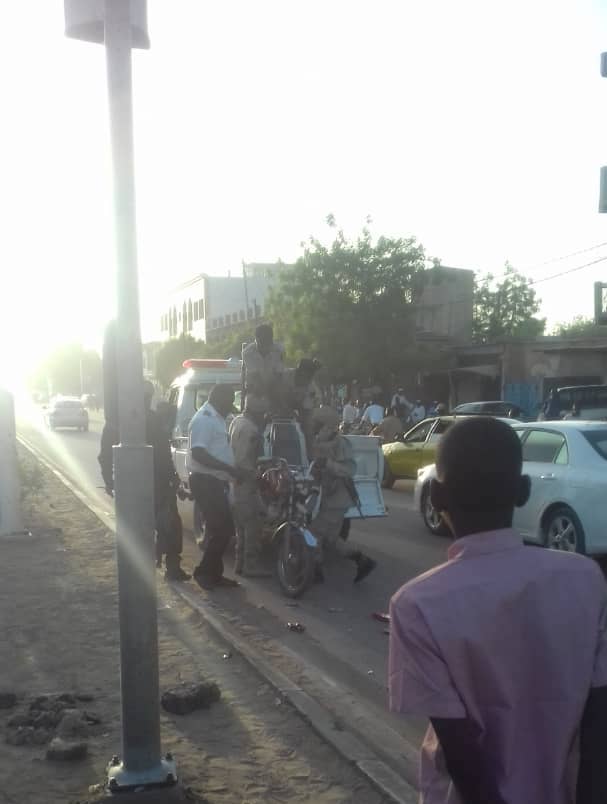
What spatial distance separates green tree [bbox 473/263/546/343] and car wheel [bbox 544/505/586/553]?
7728cm

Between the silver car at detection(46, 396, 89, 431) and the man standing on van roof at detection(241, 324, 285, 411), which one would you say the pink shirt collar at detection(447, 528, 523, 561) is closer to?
the man standing on van roof at detection(241, 324, 285, 411)

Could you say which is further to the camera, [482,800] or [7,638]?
[7,638]

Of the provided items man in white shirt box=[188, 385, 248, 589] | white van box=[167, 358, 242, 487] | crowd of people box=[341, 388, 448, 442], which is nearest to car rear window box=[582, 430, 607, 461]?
man in white shirt box=[188, 385, 248, 589]

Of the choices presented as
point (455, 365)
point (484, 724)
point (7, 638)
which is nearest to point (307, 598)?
point (7, 638)

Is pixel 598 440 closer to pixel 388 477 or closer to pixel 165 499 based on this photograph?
pixel 165 499

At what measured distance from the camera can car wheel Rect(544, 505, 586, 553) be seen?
9.05 m

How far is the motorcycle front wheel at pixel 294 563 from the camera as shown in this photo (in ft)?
27.5

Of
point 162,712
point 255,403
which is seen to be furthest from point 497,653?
point 255,403

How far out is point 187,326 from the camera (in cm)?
7681

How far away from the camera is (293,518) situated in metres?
8.70

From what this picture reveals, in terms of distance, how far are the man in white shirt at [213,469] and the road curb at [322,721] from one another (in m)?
0.88

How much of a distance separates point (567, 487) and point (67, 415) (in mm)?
36241

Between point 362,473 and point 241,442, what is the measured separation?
165 centimetres

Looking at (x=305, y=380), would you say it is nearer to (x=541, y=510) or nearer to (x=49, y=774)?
(x=541, y=510)
